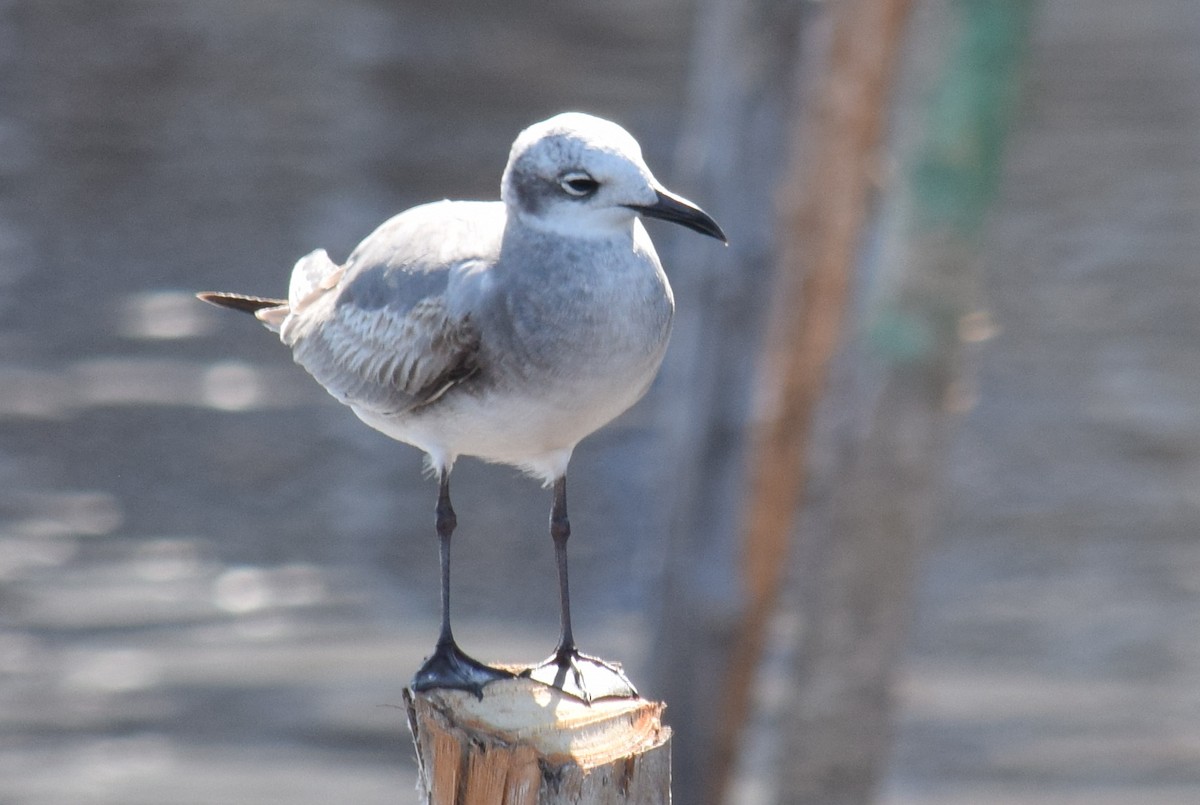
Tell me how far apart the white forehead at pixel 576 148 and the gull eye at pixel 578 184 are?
0.02 meters

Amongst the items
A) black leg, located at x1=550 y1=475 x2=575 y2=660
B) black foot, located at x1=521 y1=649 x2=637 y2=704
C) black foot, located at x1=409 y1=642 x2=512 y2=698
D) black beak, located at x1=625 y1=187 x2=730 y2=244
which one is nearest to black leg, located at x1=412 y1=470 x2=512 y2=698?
black foot, located at x1=409 y1=642 x2=512 y2=698

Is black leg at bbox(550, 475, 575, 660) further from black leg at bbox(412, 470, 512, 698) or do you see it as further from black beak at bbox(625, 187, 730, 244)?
black beak at bbox(625, 187, 730, 244)

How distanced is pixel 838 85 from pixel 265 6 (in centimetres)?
1436

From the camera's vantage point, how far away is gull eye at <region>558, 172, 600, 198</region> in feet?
12.4

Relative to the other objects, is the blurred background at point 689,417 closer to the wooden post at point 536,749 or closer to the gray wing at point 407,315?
the gray wing at point 407,315

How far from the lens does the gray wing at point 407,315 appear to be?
395cm

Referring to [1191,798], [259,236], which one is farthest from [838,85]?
[259,236]

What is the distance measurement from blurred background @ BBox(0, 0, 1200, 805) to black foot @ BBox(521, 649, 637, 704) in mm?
2573

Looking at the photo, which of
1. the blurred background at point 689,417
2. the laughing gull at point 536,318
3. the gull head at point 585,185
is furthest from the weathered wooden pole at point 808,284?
the gull head at point 585,185

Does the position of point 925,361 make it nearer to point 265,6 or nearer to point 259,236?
point 259,236

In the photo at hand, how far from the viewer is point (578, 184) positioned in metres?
3.81

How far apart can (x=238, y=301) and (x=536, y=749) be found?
1831 mm

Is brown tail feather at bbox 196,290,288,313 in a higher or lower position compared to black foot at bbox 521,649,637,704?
higher

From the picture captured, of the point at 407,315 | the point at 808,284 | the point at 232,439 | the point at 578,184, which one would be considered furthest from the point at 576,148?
the point at 232,439
